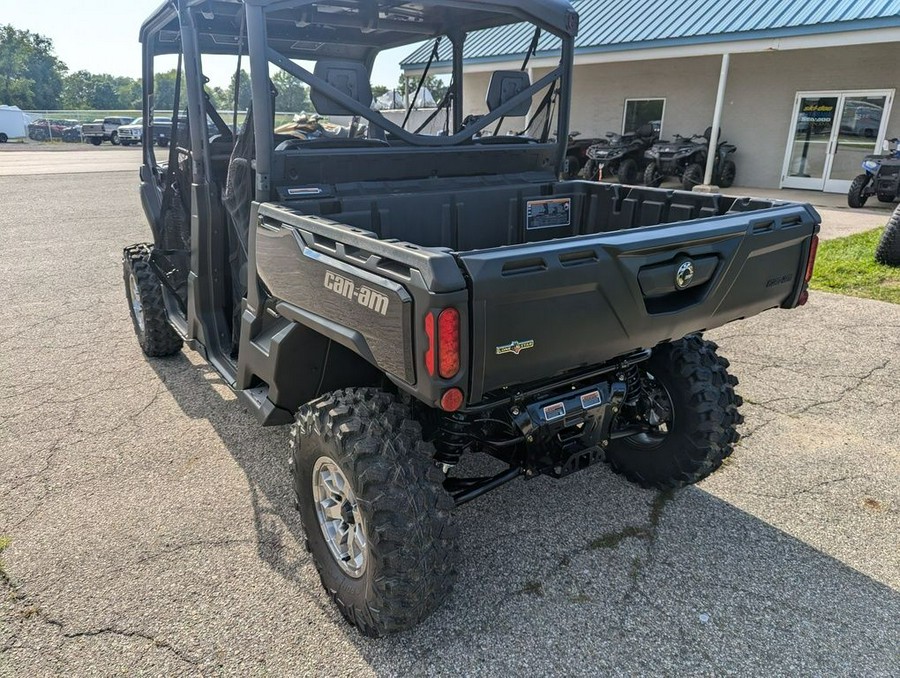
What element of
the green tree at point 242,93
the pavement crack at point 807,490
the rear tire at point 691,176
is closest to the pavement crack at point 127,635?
the green tree at point 242,93

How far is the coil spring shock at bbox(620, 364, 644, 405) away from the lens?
2.97 m

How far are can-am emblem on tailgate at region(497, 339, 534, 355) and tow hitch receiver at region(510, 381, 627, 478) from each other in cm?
55

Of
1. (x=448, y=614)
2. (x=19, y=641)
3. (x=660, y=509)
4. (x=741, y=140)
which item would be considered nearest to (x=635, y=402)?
(x=660, y=509)

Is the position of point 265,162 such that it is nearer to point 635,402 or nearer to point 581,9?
point 635,402

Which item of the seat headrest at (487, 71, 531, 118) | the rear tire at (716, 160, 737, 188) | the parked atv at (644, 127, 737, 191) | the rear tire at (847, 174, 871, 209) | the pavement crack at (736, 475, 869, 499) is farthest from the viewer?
the rear tire at (716, 160, 737, 188)

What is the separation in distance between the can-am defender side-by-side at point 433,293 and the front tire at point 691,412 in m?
0.01

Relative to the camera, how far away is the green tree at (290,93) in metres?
3.19

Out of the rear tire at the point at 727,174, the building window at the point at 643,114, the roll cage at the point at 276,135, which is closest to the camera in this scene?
the roll cage at the point at 276,135

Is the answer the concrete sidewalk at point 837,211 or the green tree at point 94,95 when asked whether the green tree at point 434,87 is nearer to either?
the concrete sidewalk at point 837,211

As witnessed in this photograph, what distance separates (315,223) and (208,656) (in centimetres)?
162

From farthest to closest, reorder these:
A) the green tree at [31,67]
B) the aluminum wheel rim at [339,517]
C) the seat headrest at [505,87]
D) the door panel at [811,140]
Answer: the green tree at [31,67]
the door panel at [811,140]
the seat headrest at [505,87]
the aluminum wheel rim at [339,517]

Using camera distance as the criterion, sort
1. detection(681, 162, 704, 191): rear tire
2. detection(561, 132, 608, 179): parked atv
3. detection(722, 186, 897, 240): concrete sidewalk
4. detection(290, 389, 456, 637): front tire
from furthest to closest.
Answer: detection(561, 132, 608, 179): parked atv, detection(681, 162, 704, 191): rear tire, detection(722, 186, 897, 240): concrete sidewalk, detection(290, 389, 456, 637): front tire

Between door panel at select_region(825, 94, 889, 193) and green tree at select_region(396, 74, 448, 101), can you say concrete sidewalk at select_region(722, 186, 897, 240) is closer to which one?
door panel at select_region(825, 94, 889, 193)

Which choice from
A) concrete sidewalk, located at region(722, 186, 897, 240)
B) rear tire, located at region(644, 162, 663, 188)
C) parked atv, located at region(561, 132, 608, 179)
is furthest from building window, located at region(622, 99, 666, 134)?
concrete sidewalk, located at region(722, 186, 897, 240)
